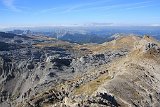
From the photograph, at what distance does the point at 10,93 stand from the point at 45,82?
14594 mm

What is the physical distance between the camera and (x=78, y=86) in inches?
2960

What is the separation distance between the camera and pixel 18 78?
118938 mm

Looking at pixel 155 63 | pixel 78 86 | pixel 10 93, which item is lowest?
pixel 10 93

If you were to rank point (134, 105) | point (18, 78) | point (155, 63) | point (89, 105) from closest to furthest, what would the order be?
1. point (89, 105)
2. point (134, 105)
3. point (155, 63)
4. point (18, 78)

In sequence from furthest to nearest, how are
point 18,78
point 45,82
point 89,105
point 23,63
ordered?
1. point 23,63
2. point 18,78
3. point 45,82
4. point 89,105

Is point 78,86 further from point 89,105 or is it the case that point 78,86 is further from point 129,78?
point 89,105

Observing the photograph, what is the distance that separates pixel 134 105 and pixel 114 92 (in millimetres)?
4245

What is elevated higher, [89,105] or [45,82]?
[89,105]

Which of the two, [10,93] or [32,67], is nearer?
[10,93]

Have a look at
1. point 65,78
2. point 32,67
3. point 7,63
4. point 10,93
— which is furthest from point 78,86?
point 7,63

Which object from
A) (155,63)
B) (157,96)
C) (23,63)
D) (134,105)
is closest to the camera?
(134,105)

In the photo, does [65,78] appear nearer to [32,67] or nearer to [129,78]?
[32,67]

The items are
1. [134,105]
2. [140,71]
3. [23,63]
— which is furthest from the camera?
[23,63]

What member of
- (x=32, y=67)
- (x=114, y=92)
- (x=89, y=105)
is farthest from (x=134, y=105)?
(x=32, y=67)
